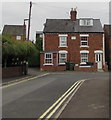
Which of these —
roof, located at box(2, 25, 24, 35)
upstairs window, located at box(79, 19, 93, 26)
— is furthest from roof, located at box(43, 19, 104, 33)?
roof, located at box(2, 25, 24, 35)

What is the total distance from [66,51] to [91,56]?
13.2 feet

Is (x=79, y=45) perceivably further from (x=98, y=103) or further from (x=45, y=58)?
(x=98, y=103)

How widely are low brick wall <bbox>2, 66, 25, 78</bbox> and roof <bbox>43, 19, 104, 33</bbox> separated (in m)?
14.0

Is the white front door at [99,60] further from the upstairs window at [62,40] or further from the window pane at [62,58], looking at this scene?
the upstairs window at [62,40]

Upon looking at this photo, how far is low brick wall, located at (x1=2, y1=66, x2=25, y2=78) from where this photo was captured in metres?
26.9

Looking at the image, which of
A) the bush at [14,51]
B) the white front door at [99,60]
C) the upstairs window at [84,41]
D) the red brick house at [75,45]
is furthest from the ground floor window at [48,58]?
the bush at [14,51]

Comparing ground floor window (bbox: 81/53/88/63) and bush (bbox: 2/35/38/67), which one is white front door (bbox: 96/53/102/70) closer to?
ground floor window (bbox: 81/53/88/63)

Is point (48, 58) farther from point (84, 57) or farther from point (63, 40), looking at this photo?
point (84, 57)

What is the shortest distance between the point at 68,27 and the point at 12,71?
18.6 metres

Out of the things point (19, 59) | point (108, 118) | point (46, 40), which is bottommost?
point (108, 118)

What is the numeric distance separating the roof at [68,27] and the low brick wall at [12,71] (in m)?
14.0

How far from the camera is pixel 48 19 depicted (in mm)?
47656

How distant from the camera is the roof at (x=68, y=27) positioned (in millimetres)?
43594

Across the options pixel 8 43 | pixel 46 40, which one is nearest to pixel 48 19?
pixel 46 40
